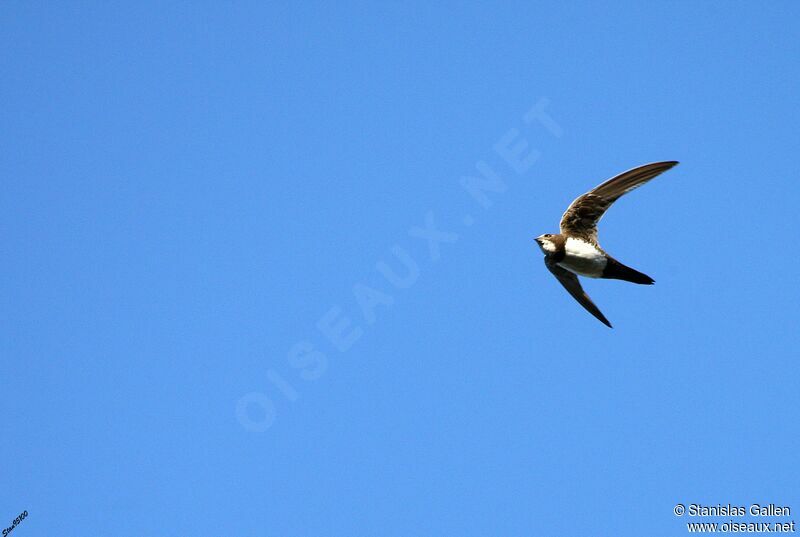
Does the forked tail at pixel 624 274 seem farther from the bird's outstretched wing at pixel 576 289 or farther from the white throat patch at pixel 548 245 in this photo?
the bird's outstretched wing at pixel 576 289

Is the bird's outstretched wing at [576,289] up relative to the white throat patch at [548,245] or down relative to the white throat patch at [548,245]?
down

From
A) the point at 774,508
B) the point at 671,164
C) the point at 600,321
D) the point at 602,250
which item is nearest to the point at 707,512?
the point at 774,508

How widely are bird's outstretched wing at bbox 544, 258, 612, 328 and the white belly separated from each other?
65 cm

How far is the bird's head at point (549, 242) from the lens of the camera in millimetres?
11359

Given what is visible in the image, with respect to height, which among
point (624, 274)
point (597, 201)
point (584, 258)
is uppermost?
point (597, 201)

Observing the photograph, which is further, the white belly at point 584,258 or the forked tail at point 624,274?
the white belly at point 584,258

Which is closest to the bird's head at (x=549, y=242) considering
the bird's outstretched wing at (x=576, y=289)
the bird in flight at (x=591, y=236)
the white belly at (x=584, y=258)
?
the bird in flight at (x=591, y=236)

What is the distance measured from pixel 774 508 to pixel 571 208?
19.0ft

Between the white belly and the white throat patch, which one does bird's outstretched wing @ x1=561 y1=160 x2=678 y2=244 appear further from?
the white throat patch

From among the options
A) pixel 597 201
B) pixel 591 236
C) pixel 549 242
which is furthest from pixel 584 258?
pixel 597 201

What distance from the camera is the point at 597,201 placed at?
11266 millimetres

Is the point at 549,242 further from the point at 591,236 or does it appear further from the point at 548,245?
the point at 591,236

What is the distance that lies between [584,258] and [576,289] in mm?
1304

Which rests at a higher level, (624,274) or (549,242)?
(549,242)
